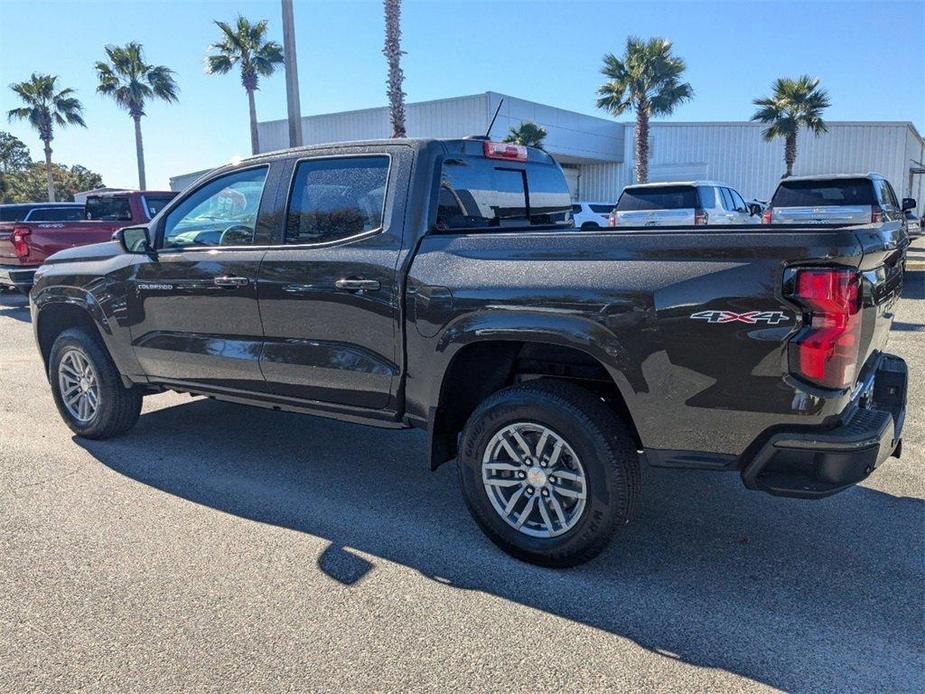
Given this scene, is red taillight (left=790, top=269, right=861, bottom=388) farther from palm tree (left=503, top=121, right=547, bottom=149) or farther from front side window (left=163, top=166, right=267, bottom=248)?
palm tree (left=503, top=121, right=547, bottom=149)

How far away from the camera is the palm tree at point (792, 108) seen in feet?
97.7

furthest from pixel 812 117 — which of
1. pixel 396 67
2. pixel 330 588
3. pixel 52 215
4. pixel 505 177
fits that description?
pixel 330 588

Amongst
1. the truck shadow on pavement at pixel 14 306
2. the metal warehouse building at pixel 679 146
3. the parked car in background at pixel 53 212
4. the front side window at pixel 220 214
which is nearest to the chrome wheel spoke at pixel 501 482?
the front side window at pixel 220 214

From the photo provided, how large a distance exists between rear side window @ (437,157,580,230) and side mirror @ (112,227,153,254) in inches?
85.2

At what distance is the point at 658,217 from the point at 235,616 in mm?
11831

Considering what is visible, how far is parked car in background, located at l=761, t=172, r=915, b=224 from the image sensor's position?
11594mm

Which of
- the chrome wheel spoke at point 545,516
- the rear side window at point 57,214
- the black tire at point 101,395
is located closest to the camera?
the chrome wheel spoke at point 545,516

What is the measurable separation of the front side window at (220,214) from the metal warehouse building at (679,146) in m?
28.1

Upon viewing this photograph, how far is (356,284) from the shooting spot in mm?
3762

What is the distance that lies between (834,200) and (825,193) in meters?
0.18

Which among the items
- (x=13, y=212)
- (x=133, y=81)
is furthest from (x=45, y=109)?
(x=13, y=212)

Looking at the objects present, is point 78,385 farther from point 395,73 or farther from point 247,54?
point 247,54

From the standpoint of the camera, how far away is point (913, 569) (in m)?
3.31

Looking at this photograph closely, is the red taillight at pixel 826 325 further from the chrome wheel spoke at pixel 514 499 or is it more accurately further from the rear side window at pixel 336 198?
the rear side window at pixel 336 198
